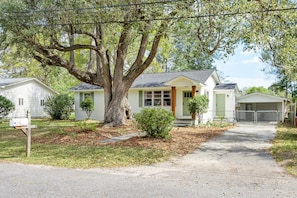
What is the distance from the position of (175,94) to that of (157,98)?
6.36 feet

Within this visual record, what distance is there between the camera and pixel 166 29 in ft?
34.7

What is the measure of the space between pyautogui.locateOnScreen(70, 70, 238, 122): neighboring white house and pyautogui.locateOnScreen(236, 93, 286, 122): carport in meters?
1.76

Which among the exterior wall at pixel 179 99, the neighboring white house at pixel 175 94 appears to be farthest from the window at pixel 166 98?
the exterior wall at pixel 179 99

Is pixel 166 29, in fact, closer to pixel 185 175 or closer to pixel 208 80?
pixel 185 175

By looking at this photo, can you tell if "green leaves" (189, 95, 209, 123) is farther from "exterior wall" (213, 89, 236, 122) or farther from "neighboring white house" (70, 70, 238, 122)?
"exterior wall" (213, 89, 236, 122)

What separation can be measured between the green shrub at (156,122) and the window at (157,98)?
29.3 feet

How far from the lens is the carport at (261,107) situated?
21.5 metres

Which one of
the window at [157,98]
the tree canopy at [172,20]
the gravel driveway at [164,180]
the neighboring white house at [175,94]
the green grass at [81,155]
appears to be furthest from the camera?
the window at [157,98]

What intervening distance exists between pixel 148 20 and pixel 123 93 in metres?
5.85

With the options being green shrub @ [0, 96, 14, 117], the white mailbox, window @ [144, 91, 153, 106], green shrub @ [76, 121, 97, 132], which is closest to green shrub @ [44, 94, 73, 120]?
green shrub @ [0, 96, 14, 117]

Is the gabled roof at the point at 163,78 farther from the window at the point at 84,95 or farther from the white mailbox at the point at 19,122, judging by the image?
the white mailbox at the point at 19,122

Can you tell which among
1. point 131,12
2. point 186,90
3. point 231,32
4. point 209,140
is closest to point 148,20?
point 131,12

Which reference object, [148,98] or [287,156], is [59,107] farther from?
[287,156]

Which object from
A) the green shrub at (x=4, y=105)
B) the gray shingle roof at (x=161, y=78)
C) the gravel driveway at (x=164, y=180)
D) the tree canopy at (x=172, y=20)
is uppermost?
the tree canopy at (x=172, y=20)
